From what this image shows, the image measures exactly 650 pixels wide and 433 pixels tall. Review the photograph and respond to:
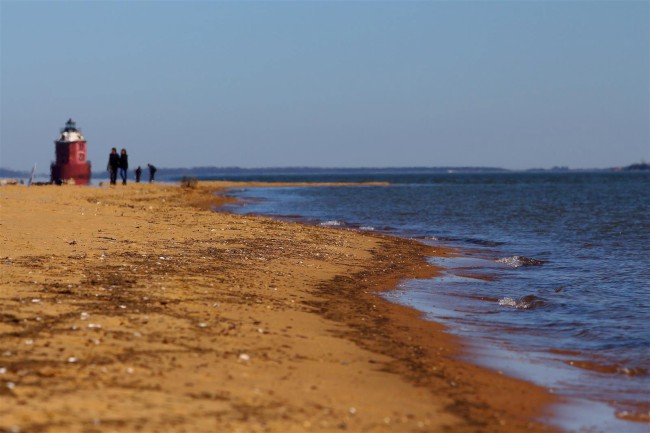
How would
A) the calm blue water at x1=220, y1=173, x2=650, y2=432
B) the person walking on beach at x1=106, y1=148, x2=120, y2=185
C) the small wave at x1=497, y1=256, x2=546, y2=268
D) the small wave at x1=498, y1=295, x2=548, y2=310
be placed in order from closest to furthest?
the calm blue water at x1=220, y1=173, x2=650, y2=432
the small wave at x1=498, y1=295, x2=548, y2=310
the small wave at x1=497, y1=256, x2=546, y2=268
the person walking on beach at x1=106, y1=148, x2=120, y2=185

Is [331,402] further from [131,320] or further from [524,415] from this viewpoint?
[131,320]

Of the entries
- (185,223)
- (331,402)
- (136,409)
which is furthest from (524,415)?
(185,223)

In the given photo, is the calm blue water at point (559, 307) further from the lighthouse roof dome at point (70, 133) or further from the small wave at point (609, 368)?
the lighthouse roof dome at point (70, 133)

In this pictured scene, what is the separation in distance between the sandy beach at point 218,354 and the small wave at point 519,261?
6.24 m

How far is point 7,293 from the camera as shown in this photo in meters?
10.9

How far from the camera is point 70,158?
81812 mm

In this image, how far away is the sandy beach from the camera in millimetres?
6941

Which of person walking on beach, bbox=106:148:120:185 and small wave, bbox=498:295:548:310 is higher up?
person walking on beach, bbox=106:148:120:185

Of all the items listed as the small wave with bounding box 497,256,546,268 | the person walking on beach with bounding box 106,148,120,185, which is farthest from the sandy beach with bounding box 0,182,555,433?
the person walking on beach with bounding box 106,148,120,185

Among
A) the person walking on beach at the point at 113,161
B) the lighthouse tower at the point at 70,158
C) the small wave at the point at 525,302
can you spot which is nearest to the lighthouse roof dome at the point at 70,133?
the lighthouse tower at the point at 70,158

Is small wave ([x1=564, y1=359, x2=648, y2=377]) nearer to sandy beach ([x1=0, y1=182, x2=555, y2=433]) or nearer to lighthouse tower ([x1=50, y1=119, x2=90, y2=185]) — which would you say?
sandy beach ([x1=0, y1=182, x2=555, y2=433])

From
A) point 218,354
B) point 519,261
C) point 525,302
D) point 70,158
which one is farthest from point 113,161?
point 218,354

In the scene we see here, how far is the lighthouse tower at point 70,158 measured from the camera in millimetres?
81438

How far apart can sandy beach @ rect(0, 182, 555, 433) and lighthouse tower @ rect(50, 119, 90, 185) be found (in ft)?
221
